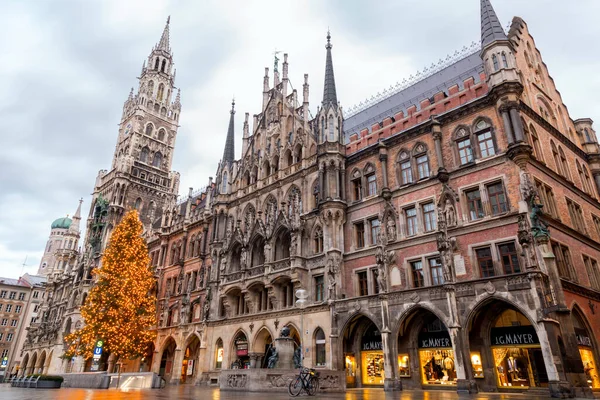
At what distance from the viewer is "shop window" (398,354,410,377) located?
2300 centimetres

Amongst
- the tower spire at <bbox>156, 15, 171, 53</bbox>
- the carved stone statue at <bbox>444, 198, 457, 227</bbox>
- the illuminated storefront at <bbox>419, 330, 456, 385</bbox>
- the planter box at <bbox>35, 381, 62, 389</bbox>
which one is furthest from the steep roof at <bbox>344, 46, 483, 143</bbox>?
the tower spire at <bbox>156, 15, 171, 53</bbox>

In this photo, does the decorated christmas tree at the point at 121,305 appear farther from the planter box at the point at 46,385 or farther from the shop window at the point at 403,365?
the shop window at the point at 403,365

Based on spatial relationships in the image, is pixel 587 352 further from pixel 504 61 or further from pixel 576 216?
pixel 504 61

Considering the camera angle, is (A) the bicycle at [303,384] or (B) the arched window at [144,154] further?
(B) the arched window at [144,154]

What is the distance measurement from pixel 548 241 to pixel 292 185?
18.9 meters

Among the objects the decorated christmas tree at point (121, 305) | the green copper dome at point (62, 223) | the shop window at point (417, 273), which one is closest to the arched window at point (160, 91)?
the decorated christmas tree at point (121, 305)

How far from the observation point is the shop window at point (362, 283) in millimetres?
26531

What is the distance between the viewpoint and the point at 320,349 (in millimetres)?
26562

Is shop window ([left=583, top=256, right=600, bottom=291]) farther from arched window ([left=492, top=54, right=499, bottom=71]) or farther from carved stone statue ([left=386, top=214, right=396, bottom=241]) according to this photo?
arched window ([left=492, top=54, right=499, bottom=71])

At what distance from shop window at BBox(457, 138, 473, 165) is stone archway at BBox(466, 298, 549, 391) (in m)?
8.35

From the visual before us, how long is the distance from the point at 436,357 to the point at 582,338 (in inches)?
284

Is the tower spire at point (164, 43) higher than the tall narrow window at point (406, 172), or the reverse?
the tower spire at point (164, 43)

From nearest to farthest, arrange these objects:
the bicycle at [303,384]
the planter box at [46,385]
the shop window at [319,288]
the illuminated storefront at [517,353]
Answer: the bicycle at [303,384] → the illuminated storefront at [517,353] → the planter box at [46,385] → the shop window at [319,288]

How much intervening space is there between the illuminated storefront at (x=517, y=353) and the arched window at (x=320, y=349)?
33.0ft
